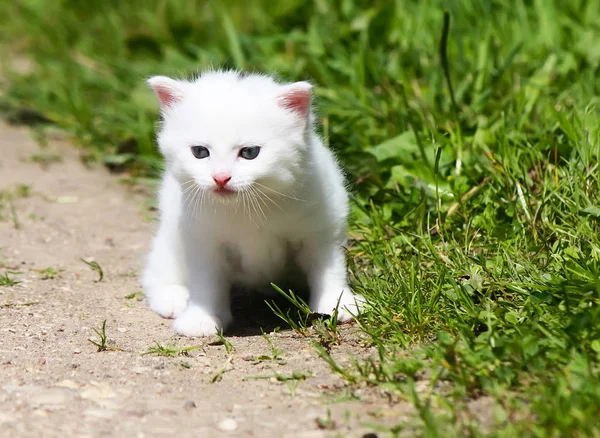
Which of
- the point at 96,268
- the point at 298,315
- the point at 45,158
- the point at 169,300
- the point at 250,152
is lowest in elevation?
the point at 298,315

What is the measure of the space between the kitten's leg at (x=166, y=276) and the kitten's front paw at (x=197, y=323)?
0.20 meters

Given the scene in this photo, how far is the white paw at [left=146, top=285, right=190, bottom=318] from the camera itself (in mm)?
3764

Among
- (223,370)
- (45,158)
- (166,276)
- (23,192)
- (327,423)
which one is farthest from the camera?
(45,158)

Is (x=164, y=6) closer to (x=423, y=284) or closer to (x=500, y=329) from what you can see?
(x=423, y=284)

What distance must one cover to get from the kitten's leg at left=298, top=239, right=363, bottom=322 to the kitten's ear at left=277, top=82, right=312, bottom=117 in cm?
57

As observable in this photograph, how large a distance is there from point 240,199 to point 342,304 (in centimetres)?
62

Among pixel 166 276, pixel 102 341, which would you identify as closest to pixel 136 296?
pixel 166 276

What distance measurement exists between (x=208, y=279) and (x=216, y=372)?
62 cm

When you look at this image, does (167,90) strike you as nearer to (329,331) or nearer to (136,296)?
(136,296)

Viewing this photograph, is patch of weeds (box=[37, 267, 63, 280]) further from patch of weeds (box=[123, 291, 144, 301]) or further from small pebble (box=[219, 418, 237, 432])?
small pebble (box=[219, 418, 237, 432])

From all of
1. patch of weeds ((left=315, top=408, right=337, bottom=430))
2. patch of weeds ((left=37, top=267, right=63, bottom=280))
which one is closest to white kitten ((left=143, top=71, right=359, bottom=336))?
patch of weeds ((left=37, top=267, right=63, bottom=280))

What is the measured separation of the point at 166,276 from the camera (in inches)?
154

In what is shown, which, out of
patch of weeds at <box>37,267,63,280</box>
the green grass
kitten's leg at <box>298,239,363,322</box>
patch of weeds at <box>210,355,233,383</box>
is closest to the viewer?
the green grass

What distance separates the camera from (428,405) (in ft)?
8.20
